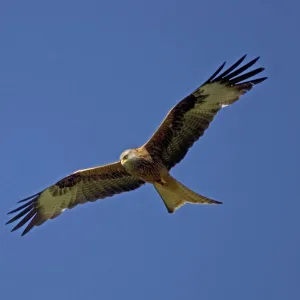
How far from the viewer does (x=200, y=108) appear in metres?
14.6

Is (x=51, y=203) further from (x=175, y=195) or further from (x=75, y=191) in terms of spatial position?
(x=175, y=195)

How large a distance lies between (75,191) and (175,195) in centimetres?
199

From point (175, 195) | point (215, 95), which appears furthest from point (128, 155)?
point (215, 95)

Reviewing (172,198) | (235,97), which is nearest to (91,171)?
(172,198)

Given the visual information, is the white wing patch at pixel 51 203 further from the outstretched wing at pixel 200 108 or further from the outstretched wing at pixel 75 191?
the outstretched wing at pixel 200 108

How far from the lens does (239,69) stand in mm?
14484

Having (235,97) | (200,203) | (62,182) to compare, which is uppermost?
(62,182)

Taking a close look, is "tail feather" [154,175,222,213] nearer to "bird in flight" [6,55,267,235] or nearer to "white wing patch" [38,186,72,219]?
"bird in flight" [6,55,267,235]

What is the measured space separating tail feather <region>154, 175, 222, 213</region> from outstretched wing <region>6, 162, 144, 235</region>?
2.45 feet

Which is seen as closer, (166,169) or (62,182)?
(166,169)

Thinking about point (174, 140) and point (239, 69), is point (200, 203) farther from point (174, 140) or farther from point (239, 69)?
point (239, 69)

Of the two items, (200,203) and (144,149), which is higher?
(144,149)

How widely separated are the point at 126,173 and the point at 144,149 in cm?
78

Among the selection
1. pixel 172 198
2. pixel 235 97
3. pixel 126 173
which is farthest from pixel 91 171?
pixel 235 97
